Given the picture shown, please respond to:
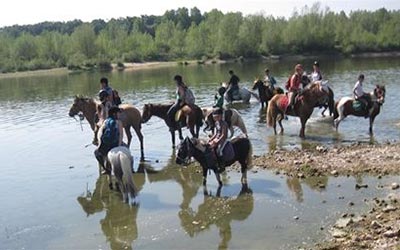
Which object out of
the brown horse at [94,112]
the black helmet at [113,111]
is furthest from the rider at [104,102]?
the brown horse at [94,112]

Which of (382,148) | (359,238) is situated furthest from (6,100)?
(359,238)

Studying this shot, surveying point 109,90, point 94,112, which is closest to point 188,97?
point 94,112

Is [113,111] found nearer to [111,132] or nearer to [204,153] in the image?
[111,132]

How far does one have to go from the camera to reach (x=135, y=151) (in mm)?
19922

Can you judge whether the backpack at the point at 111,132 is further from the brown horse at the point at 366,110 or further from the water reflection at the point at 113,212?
the brown horse at the point at 366,110

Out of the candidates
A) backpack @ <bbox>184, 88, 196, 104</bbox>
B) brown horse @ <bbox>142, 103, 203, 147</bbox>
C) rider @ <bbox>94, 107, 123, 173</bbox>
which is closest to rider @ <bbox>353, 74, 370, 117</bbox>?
brown horse @ <bbox>142, 103, 203, 147</bbox>

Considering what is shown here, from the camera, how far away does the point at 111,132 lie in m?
13.3

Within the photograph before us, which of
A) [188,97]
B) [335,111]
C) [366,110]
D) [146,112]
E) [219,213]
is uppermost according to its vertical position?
[188,97]

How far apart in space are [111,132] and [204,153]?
7.97ft

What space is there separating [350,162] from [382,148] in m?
2.07

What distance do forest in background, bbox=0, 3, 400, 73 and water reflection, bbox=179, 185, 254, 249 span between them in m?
89.1

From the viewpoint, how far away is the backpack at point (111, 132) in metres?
13.3

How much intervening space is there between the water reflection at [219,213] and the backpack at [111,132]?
2.48m

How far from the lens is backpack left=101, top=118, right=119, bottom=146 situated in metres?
13.3
